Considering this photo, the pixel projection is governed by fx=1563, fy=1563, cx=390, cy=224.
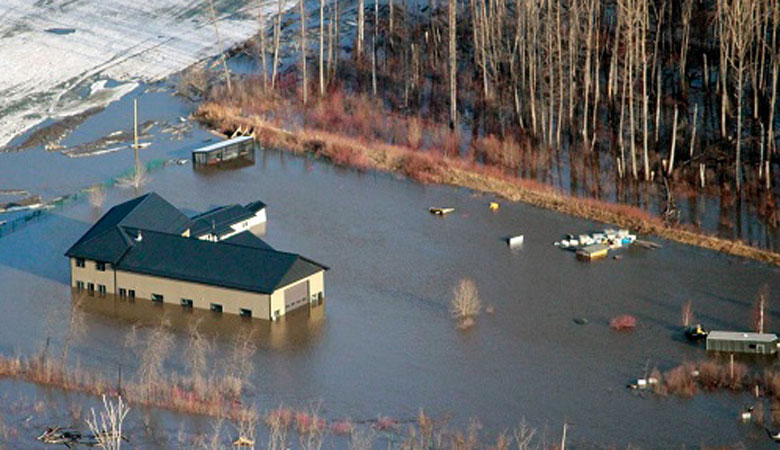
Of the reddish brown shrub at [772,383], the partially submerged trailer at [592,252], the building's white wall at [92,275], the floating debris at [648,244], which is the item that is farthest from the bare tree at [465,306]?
the building's white wall at [92,275]

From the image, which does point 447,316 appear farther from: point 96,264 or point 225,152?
point 225,152

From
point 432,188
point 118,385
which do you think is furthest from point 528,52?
point 118,385

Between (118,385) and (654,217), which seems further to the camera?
(654,217)

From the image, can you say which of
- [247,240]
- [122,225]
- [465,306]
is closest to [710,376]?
[465,306]

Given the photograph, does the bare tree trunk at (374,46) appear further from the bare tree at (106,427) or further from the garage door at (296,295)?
the bare tree at (106,427)

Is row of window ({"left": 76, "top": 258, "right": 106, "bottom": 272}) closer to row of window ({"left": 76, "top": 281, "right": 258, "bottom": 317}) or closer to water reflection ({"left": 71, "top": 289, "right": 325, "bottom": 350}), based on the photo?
row of window ({"left": 76, "top": 281, "right": 258, "bottom": 317})

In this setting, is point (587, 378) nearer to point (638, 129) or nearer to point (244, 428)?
point (244, 428)
